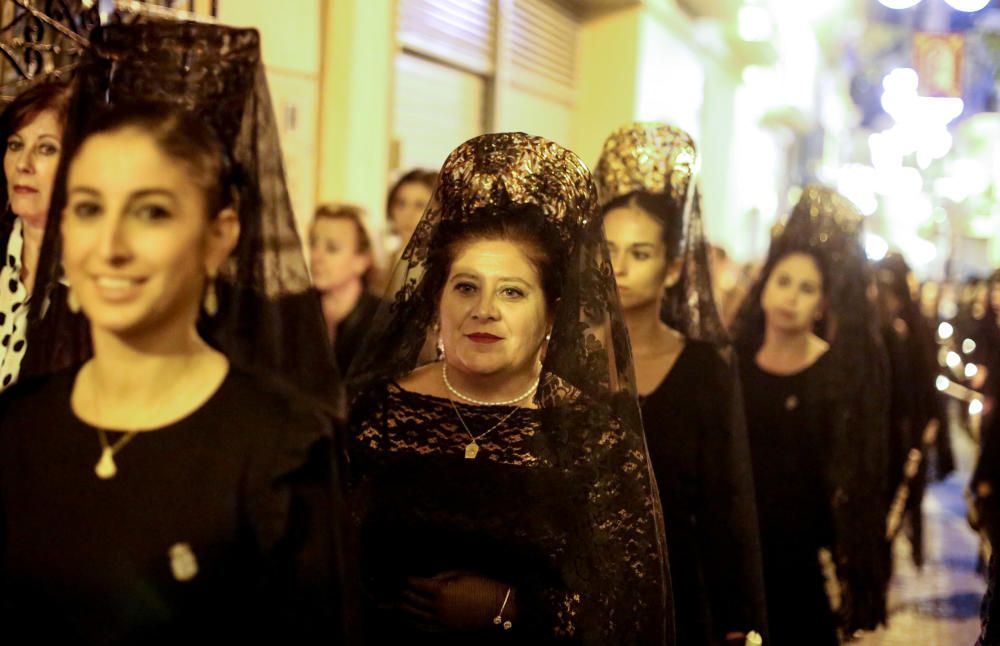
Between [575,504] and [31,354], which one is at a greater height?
[31,354]

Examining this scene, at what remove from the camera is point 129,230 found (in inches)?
87.1

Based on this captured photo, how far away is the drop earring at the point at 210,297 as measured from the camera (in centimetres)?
239

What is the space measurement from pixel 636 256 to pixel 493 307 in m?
1.15

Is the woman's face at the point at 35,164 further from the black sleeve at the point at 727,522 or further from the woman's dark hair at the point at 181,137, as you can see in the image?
the black sleeve at the point at 727,522

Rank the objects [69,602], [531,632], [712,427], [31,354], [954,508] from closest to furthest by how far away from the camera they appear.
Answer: [69,602]
[31,354]
[531,632]
[712,427]
[954,508]

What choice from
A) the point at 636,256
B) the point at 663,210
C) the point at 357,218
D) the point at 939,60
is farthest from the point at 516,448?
the point at 939,60

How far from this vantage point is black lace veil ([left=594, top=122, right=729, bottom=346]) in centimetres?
473

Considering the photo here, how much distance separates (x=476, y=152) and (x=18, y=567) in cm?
185

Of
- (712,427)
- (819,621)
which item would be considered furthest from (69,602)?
(819,621)

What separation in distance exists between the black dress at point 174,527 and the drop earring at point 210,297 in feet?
0.62

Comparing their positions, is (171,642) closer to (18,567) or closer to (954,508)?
(18,567)

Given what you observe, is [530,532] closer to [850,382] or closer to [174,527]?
[174,527]

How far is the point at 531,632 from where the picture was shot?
3.50 meters

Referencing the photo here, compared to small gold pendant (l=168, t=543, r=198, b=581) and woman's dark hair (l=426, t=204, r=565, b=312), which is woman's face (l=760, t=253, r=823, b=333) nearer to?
woman's dark hair (l=426, t=204, r=565, b=312)
